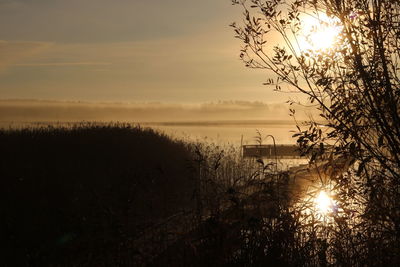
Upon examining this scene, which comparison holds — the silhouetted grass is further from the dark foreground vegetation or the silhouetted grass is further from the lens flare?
the lens flare

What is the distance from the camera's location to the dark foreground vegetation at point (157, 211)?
255 inches

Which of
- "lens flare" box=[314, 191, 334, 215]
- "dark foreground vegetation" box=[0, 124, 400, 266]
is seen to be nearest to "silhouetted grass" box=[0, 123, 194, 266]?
"dark foreground vegetation" box=[0, 124, 400, 266]

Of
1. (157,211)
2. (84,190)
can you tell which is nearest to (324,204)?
(157,211)

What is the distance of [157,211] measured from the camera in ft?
55.0

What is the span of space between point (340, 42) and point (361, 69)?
1.60 ft

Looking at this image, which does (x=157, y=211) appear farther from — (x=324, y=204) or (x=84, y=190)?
(x=324, y=204)

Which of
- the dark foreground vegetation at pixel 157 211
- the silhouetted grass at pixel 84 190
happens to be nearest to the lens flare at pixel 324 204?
the dark foreground vegetation at pixel 157 211

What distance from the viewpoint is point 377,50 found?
21.7 ft

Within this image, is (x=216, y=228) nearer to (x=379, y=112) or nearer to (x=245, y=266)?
(x=245, y=266)

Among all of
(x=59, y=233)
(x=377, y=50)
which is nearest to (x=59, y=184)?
(x=59, y=233)

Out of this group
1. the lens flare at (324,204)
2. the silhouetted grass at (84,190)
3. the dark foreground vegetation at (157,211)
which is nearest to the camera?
the dark foreground vegetation at (157,211)

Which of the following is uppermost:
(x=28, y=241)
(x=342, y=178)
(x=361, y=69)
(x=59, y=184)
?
(x=361, y=69)

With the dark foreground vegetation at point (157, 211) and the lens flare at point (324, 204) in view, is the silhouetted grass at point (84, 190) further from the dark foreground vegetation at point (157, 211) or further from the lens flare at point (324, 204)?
the lens flare at point (324, 204)

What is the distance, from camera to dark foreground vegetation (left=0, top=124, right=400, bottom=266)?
6484 millimetres
